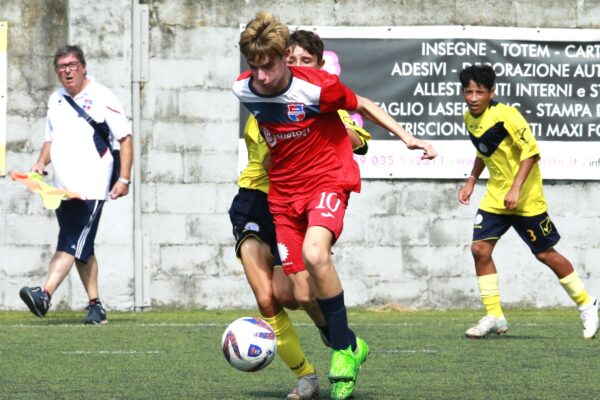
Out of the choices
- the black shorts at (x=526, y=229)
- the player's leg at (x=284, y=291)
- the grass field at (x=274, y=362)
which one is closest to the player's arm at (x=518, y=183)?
the black shorts at (x=526, y=229)

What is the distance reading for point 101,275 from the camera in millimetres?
12398

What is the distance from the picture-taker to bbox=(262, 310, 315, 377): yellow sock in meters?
6.31

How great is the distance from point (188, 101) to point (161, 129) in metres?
0.36

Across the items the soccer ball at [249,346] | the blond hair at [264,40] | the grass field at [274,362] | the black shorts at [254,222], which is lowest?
the grass field at [274,362]

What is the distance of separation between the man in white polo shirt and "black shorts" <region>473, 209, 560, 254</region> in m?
2.76

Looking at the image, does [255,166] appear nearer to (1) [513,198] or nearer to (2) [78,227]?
(1) [513,198]

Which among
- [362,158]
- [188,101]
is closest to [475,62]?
[362,158]

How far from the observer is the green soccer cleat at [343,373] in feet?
19.4

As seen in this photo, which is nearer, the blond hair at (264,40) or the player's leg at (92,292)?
the blond hair at (264,40)

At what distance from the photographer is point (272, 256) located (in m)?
6.65

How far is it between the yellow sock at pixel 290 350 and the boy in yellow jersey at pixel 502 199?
3.41 meters

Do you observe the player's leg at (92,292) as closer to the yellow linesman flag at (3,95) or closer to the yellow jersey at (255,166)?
the yellow linesman flag at (3,95)

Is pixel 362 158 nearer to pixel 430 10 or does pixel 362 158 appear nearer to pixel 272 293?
pixel 430 10

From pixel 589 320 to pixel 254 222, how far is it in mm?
3629
